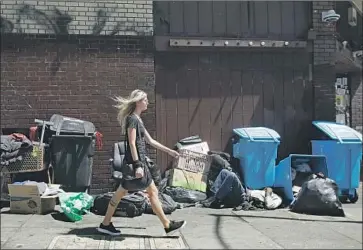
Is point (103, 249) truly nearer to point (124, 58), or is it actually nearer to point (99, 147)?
point (99, 147)

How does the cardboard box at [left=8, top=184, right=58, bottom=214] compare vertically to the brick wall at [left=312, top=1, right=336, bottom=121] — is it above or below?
below

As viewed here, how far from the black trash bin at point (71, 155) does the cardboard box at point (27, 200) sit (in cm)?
77

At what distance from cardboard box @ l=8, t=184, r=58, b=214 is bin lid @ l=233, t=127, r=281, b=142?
3.37m

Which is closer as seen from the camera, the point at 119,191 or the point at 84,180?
the point at 119,191

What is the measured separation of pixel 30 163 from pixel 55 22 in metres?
2.51

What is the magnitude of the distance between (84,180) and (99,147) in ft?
2.67

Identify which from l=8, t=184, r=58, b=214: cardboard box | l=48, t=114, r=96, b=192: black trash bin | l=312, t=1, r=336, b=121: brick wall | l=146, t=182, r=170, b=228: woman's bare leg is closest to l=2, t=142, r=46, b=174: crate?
l=48, t=114, r=96, b=192: black trash bin

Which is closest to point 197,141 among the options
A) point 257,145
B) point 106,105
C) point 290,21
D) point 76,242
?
point 257,145

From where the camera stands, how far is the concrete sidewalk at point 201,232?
553cm

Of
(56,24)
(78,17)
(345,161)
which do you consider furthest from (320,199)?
(56,24)

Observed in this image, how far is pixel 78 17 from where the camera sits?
8508mm

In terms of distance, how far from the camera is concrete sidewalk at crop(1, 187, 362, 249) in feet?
18.1

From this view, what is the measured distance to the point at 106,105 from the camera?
28.1ft

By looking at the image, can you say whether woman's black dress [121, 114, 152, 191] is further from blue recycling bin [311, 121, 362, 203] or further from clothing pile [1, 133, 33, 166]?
blue recycling bin [311, 121, 362, 203]
